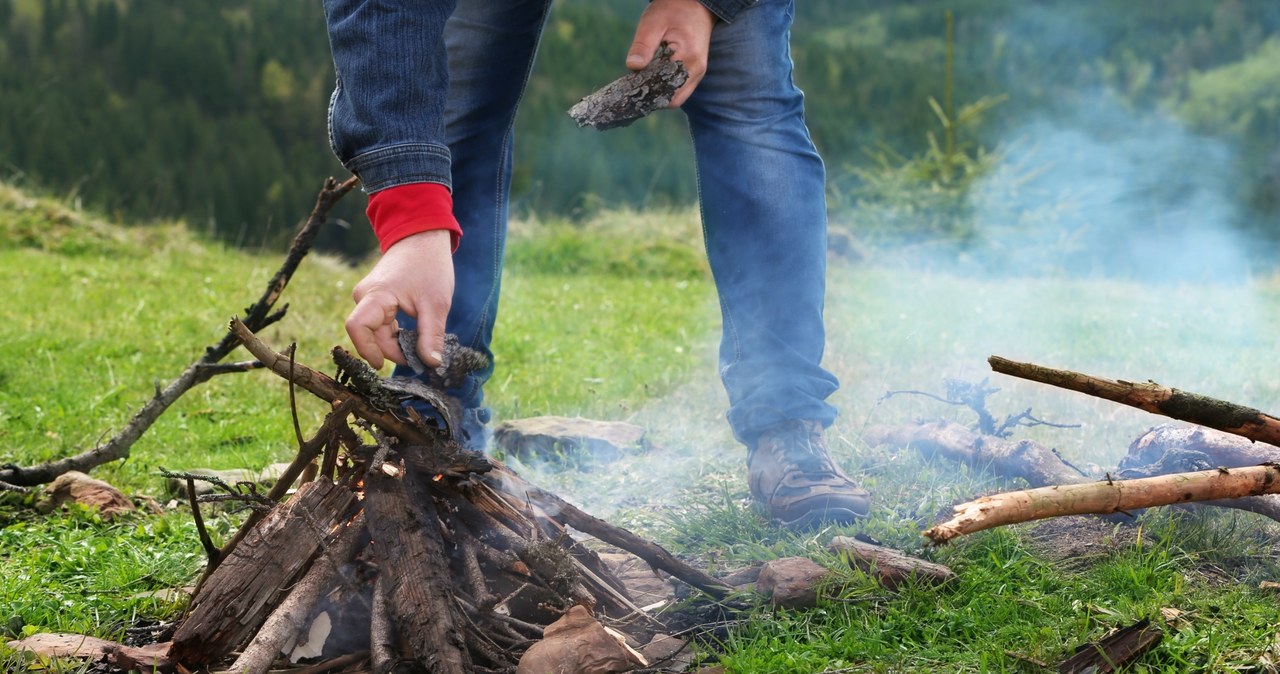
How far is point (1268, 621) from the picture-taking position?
5.92 ft

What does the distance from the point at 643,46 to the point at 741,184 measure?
0.53 meters

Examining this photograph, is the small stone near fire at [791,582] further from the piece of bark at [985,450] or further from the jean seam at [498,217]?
the jean seam at [498,217]

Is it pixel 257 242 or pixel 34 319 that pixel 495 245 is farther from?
pixel 257 242

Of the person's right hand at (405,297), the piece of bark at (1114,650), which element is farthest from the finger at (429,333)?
the piece of bark at (1114,650)

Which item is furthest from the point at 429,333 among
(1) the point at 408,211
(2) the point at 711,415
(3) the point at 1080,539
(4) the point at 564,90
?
(4) the point at 564,90

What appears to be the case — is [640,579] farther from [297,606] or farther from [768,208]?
[768,208]

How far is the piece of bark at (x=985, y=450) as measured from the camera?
253 cm

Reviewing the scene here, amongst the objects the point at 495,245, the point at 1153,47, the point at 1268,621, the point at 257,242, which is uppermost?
the point at 1153,47

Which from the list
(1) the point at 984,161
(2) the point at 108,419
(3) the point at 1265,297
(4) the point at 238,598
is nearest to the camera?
(4) the point at 238,598

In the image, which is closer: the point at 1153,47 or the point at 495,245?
A: the point at 495,245

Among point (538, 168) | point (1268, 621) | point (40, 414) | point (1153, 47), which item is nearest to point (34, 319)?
point (40, 414)

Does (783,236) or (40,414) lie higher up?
(783,236)

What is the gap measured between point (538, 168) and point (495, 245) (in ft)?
37.5

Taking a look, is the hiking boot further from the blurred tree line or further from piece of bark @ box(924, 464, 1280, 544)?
the blurred tree line
